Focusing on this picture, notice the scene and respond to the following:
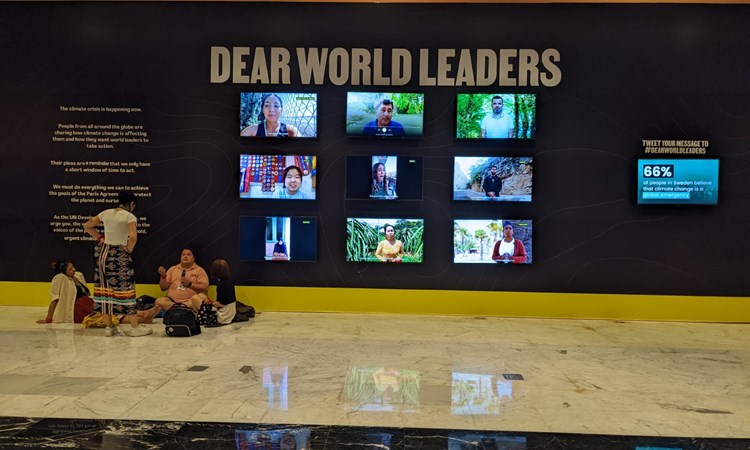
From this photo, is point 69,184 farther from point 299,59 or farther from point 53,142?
point 299,59

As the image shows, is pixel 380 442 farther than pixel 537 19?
No

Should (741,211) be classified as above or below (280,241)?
above

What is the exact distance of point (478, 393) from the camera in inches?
171

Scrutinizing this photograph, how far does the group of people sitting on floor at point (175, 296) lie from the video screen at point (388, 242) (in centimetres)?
167

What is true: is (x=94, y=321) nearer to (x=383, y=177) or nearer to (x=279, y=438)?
(x=383, y=177)

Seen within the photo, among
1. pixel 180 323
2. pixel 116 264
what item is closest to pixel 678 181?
pixel 180 323

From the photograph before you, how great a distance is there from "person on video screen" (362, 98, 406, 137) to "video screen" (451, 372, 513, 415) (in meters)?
3.59

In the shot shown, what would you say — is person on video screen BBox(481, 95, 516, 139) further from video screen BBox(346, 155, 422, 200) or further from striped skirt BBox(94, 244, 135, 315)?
striped skirt BBox(94, 244, 135, 315)

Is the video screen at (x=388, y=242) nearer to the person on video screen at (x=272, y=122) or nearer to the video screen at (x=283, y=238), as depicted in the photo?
the video screen at (x=283, y=238)

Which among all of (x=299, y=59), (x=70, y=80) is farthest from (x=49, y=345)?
(x=299, y=59)

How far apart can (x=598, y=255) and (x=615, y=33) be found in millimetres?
2962

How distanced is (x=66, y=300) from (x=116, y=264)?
124 cm

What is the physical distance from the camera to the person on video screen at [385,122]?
7375mm

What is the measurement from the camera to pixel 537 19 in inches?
292
